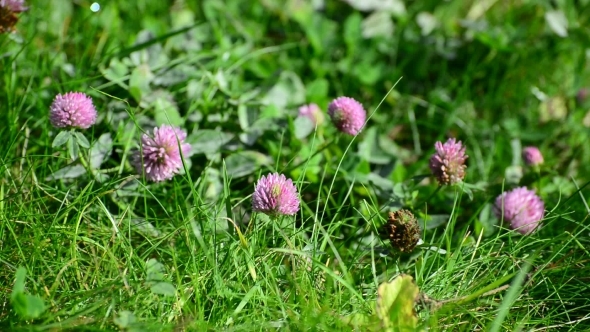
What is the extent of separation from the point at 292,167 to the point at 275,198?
41 centimetres

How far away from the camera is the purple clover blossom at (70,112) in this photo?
1496mm

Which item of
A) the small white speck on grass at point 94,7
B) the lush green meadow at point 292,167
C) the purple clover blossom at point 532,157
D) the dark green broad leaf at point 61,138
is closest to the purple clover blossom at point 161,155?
the lush green meadow at point 292,167

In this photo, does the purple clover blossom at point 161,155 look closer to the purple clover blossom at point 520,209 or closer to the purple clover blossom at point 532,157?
the purple clover blossom at point 520,209

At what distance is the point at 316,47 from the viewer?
94.7 inches

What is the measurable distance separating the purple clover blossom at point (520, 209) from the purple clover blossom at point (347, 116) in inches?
15.6

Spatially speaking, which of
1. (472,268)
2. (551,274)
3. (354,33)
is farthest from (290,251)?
(354,33)

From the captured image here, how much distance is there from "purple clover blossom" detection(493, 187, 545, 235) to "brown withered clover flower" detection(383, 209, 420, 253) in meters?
0.28

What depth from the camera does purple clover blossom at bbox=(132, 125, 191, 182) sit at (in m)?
1.51

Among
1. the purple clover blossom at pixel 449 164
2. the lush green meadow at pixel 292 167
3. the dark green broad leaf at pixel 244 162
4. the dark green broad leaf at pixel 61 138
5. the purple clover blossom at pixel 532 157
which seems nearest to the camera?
the lush green meadow at pixel 292 167

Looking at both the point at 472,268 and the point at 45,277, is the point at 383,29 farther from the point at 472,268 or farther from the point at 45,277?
the point at 45,277

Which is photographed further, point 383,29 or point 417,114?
point 383,29

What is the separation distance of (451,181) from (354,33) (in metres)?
1.04

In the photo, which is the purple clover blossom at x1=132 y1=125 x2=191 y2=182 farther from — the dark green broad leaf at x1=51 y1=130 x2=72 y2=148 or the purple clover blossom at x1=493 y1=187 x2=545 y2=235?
the purple clover blossom at x1=493 y1=187 x2=545 y2=235

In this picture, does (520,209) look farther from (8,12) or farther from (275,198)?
(8,12)
